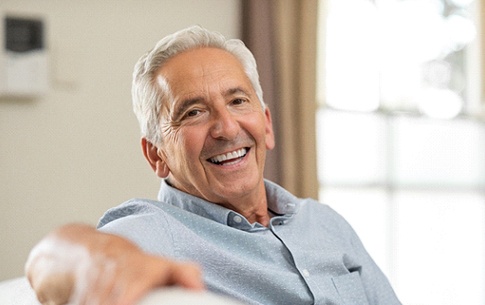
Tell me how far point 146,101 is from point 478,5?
3.67 m

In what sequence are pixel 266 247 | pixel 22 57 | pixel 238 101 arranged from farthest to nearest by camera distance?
pixel 22 57 < pixel 238 101 < pixel 266 247

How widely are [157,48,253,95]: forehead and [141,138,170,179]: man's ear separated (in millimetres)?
193

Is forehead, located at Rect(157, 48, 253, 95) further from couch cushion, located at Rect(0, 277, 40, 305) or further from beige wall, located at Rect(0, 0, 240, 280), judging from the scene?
beige wall, located at Rect(0, 0, 240, 280)

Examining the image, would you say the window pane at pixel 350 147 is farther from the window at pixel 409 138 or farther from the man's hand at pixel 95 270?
the man's hand at pixel 95 270

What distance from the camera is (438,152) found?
5000 mm

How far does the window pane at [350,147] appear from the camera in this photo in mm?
4480

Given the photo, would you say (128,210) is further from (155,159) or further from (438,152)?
(438,152)

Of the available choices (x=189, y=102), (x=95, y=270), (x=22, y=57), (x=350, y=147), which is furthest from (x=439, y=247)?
(x=95, y=270)

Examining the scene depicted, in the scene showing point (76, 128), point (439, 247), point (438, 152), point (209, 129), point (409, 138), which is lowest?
point (439, 247)

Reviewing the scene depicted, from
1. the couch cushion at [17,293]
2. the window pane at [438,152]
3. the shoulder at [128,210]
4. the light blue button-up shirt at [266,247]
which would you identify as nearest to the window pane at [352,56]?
the window pane at [438,152]

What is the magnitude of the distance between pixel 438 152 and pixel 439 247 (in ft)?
1.95

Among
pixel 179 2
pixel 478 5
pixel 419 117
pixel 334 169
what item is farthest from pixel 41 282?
pixel 478 5

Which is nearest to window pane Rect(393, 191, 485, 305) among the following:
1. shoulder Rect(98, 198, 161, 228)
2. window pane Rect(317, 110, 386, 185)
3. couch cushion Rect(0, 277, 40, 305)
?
window pane Rect(317, 110, 386, 185)

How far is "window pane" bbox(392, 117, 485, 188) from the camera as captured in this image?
482 centimetres
